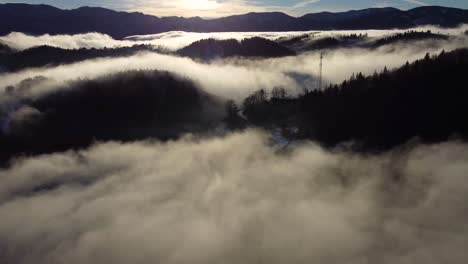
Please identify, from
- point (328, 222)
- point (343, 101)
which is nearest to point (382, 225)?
point (328, 222)

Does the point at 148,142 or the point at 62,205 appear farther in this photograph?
the point at 148,142

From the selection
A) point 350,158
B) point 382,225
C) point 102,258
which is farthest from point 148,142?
point 382,225

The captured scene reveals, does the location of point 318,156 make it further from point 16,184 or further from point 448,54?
point 16,184

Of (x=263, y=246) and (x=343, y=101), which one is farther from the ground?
(x=343, y=101)

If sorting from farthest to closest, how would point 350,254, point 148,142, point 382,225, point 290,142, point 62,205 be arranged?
point 148,142 < point 290,142 < point 62,205 < point 382,225 < point 350,254

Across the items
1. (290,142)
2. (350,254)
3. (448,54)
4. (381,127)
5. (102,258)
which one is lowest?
(102,258)

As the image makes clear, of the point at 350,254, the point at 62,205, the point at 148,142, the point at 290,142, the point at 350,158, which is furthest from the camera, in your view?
the point at 148,142

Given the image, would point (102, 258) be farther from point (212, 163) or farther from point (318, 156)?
point (318, 156)
